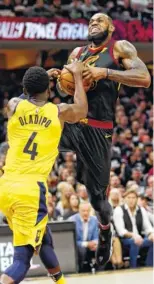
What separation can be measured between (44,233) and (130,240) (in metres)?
4.78

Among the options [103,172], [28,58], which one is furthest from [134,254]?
[28,58]

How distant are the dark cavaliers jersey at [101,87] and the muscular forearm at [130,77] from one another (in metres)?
0.25

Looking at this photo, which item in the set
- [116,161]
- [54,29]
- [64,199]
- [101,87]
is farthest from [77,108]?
[54,29]

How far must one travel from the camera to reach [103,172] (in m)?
8.09

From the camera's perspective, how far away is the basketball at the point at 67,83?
24.7 ft

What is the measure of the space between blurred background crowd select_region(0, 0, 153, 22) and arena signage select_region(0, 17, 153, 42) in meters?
0.25

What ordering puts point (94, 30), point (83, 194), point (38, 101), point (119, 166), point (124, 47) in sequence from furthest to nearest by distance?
point (119, 166), point (83, 194), point (94, 30), point (124, 47), point (38, 101)

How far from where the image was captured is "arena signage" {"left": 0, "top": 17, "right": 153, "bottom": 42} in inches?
741

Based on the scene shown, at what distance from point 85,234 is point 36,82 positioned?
5031 mm

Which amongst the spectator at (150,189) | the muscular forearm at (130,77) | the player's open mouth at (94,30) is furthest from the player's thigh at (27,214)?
the spectator at (150,189)

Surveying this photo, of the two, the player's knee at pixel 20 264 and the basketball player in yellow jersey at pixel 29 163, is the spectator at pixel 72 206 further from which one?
the player's knee at pixel 20 264

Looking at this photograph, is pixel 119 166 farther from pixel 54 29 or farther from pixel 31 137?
pixel 31 137

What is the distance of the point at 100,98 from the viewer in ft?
25.8

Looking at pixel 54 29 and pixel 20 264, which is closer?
pixel 20 264
